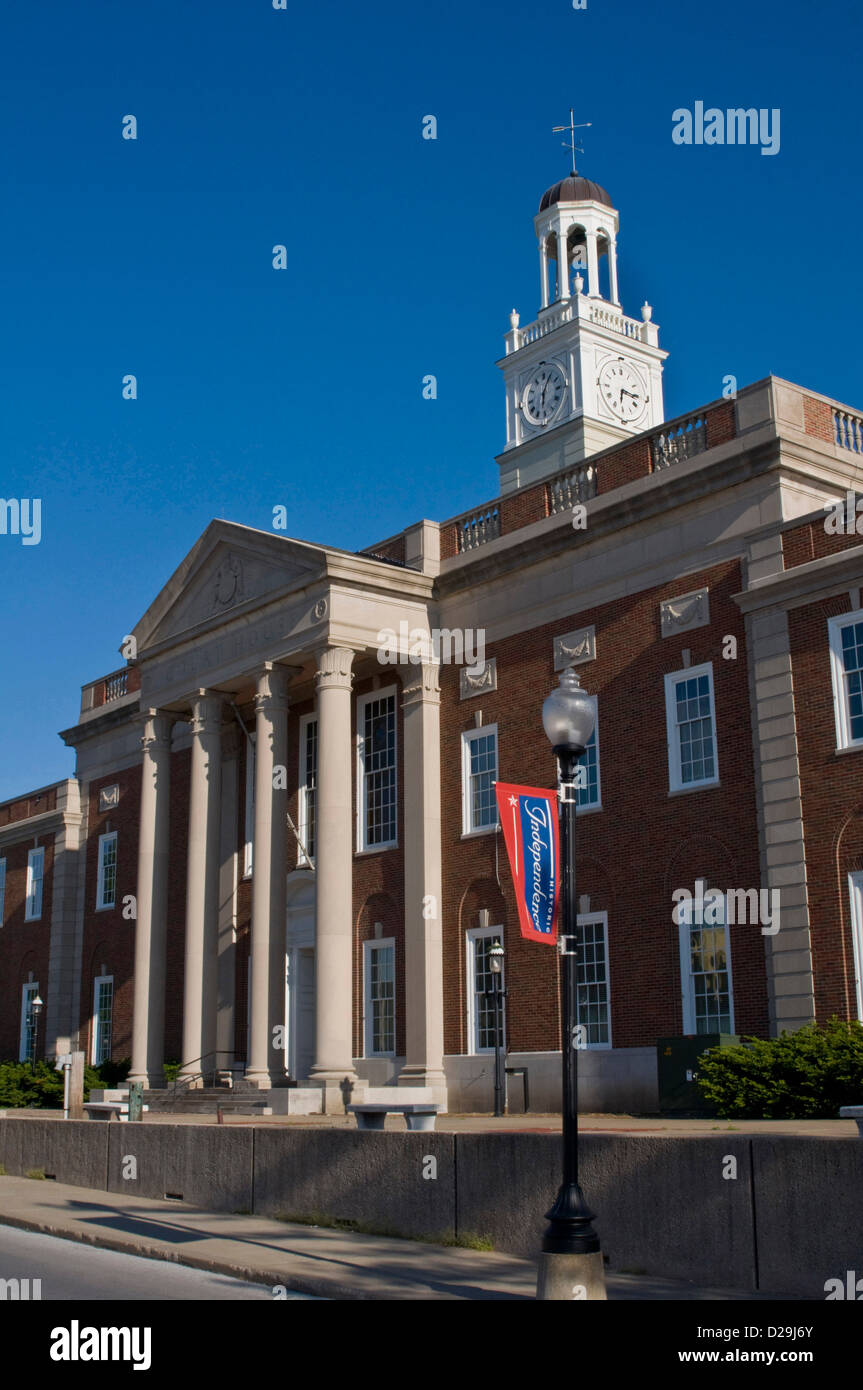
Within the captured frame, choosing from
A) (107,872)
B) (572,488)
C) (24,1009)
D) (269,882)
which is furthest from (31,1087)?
(572,488)

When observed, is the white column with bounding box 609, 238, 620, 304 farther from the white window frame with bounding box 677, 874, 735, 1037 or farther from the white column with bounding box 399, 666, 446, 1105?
the white window frame with bounding box 677, 874, 735, 1037

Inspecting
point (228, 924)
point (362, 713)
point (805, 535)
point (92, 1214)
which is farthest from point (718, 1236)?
point (228, 924)

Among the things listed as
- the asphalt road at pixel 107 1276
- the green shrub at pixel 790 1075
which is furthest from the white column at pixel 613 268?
the asphalt road at pixel 107 1276

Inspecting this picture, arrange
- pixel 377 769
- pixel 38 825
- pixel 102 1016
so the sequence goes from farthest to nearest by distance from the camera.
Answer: pixel 38 825
pixel 102 1016
pixel 377 769

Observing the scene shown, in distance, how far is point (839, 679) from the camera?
917 inches

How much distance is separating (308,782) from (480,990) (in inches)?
315

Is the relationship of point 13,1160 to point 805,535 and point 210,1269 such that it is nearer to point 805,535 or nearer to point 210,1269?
point 210,1269

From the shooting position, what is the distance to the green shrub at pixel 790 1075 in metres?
20.1

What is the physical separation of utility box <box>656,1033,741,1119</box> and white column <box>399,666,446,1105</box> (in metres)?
7.01

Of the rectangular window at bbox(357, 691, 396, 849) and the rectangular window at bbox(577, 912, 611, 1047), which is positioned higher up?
the rectangular window at bbox(357, 691, 396, 849)

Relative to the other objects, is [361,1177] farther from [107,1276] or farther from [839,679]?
[839,679]

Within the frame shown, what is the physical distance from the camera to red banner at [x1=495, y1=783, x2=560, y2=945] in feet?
48.9

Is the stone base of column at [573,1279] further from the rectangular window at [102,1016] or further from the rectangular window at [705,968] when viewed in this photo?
the rectangular window at [102,1016]

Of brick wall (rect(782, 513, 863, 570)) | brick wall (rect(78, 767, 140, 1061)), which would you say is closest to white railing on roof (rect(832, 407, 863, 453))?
brick wall (rect(782, 513, 863, 570))
